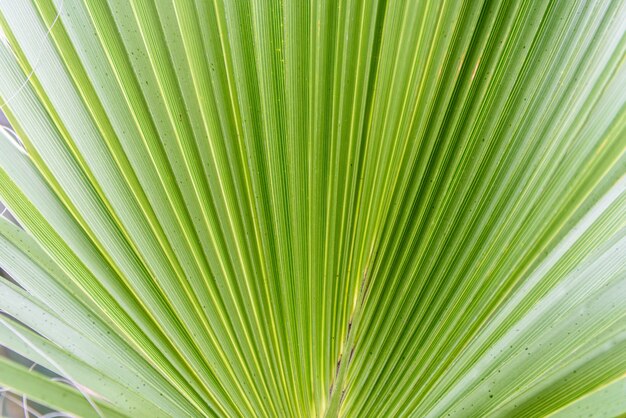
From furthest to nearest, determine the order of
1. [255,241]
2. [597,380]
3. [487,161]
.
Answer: [255,241] → [487,161] → [597,380]

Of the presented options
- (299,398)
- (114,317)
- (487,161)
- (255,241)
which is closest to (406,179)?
(487,161)

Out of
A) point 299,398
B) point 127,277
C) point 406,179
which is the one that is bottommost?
point 299,398

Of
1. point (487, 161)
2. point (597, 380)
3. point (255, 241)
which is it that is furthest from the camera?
point (255, 241)

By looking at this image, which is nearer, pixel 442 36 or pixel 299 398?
pixel 442 36

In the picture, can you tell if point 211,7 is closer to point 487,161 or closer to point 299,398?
point 487,161

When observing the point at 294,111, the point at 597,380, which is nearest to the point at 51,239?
the point at 294,111

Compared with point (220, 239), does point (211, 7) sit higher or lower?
higher
